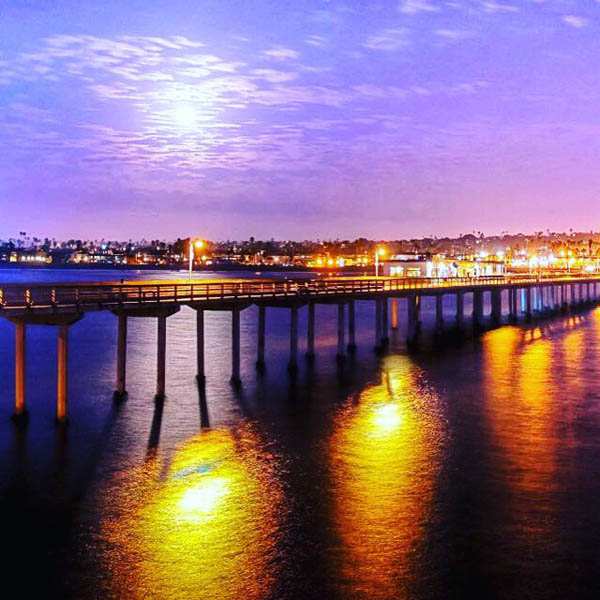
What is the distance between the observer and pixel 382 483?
21.8 m

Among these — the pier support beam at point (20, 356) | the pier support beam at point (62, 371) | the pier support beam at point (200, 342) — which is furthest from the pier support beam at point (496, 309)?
A: the pier support beam at point (20, 356)

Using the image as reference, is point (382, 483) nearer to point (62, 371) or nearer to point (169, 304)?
point (62, 371)

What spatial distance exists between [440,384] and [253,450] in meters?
15.9

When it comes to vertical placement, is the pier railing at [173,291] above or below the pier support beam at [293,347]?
above

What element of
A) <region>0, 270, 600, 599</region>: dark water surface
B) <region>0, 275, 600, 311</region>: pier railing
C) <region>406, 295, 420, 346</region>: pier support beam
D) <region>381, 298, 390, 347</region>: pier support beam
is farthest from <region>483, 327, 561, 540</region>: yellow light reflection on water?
<region>0, 275, 600, 311</region>: pier railing

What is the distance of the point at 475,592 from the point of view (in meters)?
15.4

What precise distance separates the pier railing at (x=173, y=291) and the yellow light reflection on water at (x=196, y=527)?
24.4 feet

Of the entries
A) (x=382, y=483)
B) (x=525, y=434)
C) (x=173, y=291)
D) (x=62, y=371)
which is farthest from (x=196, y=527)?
(x=173, y=291)

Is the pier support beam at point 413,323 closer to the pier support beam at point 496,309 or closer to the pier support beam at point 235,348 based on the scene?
the pier support beam at point 496,309

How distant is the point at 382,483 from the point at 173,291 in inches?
628

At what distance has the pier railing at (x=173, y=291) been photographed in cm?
2803

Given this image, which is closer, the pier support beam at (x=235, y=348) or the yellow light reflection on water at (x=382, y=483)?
the yellow light reflection on water at (x=382, y=483)

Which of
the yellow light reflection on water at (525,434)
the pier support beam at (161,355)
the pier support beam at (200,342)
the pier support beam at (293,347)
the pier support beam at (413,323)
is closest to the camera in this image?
the yellow light reflection on water at (525,434)

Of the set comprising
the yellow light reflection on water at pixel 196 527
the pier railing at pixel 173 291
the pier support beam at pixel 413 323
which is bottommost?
the yellow light reflection on water at pixel 196 527
